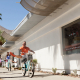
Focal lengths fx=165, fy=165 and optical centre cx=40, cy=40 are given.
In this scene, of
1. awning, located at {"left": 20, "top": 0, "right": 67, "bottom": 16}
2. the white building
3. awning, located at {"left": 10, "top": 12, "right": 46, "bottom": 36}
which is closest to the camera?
the white building

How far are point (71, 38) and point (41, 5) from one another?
2662 millimetres

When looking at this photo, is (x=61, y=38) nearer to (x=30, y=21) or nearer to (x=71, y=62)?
(x=71, y=62)

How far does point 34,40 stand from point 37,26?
1871mm

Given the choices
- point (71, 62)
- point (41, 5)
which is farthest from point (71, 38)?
point (41, 5)

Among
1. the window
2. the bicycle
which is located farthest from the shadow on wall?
the bicycle

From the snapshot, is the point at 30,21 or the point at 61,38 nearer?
the point at 61,38

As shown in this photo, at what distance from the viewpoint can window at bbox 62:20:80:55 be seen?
30.0 feet

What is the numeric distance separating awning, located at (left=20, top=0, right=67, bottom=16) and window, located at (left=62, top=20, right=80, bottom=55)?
1.47 meters

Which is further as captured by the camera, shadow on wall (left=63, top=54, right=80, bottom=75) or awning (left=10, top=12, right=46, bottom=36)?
awning (left=10, top=12, right=46, bottom=36)

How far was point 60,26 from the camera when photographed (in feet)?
35.3

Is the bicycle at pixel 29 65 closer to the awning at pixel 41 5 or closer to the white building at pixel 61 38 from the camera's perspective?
the white building at pixel 61 38

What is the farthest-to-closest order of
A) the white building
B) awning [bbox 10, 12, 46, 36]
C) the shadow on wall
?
awning [bbox 10, 12, 46, 36] < the white building < the shadow on wall

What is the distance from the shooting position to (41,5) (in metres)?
9.89

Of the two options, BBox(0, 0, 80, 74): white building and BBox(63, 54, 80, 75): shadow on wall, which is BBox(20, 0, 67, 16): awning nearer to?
BBox(0, 0, 80, 74): white building
